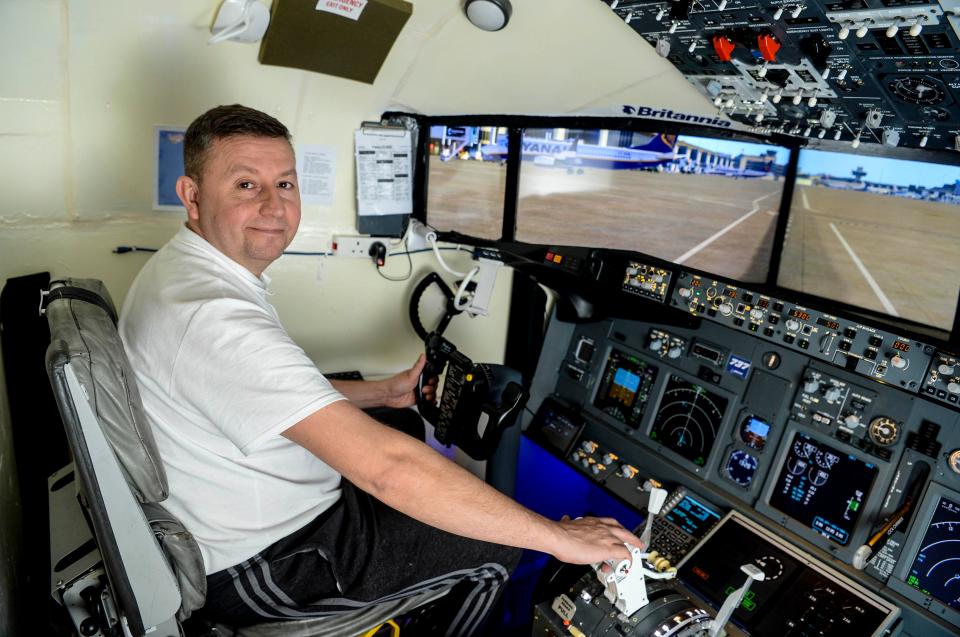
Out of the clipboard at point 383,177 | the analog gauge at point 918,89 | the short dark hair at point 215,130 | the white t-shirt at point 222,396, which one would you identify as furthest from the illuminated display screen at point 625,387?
the short dark hair at point 215,130

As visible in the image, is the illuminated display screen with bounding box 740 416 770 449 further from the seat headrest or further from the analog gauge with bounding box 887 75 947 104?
the seat headrest

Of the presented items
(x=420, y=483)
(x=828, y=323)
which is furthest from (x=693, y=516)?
(x=420, y=483)

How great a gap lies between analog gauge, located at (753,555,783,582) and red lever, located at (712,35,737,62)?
1.42 meters

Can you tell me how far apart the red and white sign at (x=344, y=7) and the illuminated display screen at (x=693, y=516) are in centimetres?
193

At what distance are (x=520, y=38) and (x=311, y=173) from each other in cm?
101

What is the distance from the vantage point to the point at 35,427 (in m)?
1.99

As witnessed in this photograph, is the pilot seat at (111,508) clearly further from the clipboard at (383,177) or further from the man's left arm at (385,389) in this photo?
the clipboard at (383,177)

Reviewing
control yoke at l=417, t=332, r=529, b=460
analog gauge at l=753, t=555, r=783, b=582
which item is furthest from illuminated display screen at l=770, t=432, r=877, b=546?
control yoke at l=417, t=332, r=529, b=460

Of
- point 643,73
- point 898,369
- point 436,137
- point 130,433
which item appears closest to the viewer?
point 130,433

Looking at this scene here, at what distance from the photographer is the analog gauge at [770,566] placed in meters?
1.88

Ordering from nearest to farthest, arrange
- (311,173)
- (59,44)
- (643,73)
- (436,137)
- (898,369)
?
(898,369) < (59,44) < (643,73) < (311,173) < (436,137)

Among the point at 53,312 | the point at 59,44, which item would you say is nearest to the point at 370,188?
the point at 59,44

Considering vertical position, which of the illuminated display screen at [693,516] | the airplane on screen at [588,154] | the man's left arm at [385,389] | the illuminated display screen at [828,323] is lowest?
the illuminated display screen at [693,516]

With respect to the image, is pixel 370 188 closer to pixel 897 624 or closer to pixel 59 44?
pixel 59 44
